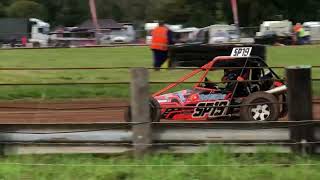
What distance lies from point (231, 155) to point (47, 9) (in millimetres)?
82748

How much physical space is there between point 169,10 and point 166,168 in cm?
6782

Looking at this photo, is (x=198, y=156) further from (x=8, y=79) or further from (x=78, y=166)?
(x=8, y=79)

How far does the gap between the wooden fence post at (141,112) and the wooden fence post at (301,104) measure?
5.31ft

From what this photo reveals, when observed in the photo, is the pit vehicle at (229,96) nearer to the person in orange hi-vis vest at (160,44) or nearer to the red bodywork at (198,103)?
the red bodywork at (198,103)

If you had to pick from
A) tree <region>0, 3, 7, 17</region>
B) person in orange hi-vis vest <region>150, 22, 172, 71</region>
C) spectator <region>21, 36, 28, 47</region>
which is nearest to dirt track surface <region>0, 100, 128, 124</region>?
person in orange hi-vis vest <region>150, 22, 172, 71</region>

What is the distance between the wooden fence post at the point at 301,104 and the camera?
6984 millimetres

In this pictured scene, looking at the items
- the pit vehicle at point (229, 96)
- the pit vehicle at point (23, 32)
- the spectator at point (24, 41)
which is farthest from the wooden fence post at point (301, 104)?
the spectator at point (24, 41)

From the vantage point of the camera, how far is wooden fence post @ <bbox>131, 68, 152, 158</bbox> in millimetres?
7129

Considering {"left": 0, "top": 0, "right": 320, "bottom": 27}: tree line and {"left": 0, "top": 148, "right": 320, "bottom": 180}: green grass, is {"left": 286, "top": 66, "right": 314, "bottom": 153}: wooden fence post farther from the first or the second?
{"left": 0, "top": 0, "right": 320, "bottom": 27}: tree line

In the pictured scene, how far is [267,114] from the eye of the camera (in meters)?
9.39

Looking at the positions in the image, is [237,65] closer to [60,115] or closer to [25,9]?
[60,115]

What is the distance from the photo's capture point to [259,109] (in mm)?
9484

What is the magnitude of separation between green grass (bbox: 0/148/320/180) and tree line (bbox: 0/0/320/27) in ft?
185

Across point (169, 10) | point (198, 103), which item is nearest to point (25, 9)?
point (169, 10)
